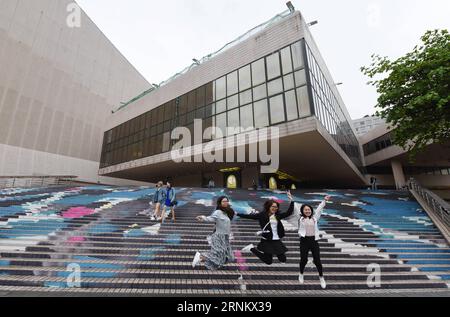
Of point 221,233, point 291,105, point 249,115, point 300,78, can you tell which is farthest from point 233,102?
point 221,233

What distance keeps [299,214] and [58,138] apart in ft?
95.0

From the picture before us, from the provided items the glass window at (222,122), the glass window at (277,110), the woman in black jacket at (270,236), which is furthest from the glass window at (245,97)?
the woman in black jacket at (270,236)

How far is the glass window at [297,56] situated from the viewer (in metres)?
15.4

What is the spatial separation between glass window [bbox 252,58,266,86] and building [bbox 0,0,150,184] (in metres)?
22.1

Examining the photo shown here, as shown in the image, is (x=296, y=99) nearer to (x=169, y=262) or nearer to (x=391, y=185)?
(x=169, y=262)

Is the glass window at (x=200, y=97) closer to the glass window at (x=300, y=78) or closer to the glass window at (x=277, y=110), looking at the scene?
the glass window at (x=277, y=110)

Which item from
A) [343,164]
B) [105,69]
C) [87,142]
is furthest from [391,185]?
[105,69]

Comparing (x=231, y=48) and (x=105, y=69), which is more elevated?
(x=105, y=69)

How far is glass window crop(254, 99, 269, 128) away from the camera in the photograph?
1616 centimetres

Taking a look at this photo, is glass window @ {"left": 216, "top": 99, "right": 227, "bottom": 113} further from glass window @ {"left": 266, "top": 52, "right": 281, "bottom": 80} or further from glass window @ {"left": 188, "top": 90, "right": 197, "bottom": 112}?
glass window @ {"left": 266, "top": 52, "right": 281, "bottom": 80}

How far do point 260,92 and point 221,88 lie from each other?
4.09m

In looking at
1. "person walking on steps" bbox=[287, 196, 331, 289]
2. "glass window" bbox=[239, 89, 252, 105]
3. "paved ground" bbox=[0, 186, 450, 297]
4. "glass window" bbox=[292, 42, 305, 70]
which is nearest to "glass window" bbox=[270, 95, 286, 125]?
"glass window" bbox=[239, 89, 252, 105]

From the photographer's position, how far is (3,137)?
2053 cm

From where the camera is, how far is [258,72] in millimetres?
17453
